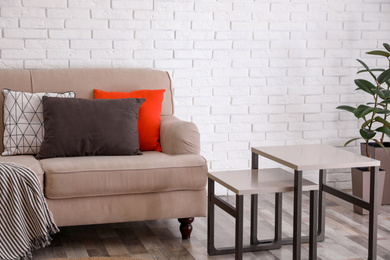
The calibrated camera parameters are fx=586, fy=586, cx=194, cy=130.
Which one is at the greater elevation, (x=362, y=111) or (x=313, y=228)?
(x=362, y=111)

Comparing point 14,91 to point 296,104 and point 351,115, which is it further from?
point 351,115

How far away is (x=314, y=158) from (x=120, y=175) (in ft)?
3.36

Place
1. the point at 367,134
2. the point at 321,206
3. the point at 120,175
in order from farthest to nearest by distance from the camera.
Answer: the point at 367,134 → the point at 321,206 → the point at 120,175

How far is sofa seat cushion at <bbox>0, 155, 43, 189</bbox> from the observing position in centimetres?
305

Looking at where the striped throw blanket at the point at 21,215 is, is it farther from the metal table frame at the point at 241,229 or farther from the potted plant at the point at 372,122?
the potted plant at the point at 372,122

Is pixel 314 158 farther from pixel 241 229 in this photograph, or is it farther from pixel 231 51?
pixel 231 51

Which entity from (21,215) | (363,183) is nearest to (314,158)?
(363,183)

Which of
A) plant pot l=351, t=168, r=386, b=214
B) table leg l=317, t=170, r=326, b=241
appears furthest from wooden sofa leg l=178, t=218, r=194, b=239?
plant pot l=351, t=168, r=386, b=214

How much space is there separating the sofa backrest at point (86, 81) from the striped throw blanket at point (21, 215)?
2.29ft

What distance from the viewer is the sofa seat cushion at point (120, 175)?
307cm

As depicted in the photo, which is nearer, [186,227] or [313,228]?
[313,228]

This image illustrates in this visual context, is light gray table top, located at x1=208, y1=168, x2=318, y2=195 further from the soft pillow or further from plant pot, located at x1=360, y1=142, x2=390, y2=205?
plant pot, located at x1=360, y1=142, x2=390, y2=205

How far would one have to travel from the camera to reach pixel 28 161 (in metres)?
3.23

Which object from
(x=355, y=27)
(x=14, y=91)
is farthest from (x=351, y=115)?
(x=14, y=91)
